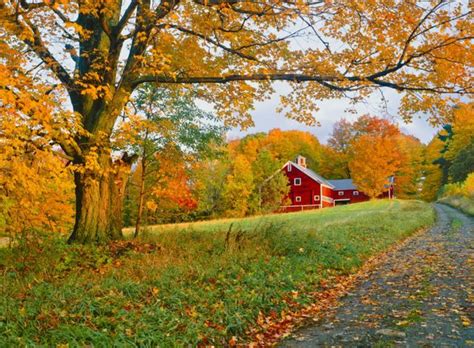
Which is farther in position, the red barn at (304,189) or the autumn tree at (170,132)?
the red barn at (304,189)

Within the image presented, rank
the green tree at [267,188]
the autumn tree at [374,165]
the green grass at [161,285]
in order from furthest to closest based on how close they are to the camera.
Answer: the green tree at [267,188] < the autumn tree at [374,165] < the green grass at [161,285]

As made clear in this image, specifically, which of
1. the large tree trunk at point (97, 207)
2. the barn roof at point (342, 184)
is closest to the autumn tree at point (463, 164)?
the barn roof at point (342, 184)

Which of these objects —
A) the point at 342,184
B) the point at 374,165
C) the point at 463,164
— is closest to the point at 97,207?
the point at 374,165

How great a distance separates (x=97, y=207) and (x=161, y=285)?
4420 mm

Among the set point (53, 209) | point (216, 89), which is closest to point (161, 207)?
point (53, 209)

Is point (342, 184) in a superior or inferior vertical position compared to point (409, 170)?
inferior

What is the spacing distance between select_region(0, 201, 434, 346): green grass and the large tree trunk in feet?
2.00

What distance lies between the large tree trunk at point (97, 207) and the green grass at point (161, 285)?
0.61 m

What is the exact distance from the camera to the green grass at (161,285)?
4.67 metres

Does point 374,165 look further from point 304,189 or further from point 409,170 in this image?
point 409,170

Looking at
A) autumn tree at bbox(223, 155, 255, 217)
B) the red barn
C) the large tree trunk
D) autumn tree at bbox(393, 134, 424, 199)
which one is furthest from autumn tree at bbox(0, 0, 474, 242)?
autumn tree at bbox(393, 134, 424, 199)

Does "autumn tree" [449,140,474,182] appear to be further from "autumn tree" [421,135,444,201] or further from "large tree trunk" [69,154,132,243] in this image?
"large tree trunk" [69,154,132,243]

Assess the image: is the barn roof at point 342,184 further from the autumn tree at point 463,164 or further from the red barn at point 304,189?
the autumn tree at point 463,164

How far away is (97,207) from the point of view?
1009 centimetres
